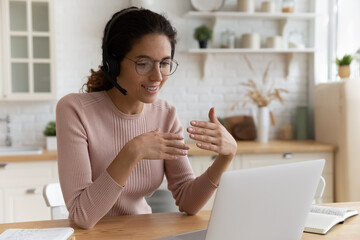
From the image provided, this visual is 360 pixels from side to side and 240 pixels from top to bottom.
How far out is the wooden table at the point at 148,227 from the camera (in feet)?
4.40

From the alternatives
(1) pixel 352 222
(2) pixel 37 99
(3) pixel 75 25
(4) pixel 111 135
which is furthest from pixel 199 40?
(1) pixel 352 222

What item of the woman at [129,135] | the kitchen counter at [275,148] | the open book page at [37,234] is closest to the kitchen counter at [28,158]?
the kitchen counter at [275,148]

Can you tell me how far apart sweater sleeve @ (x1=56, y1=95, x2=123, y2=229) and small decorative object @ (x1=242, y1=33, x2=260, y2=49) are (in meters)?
2.40

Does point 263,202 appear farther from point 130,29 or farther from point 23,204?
point 23,204

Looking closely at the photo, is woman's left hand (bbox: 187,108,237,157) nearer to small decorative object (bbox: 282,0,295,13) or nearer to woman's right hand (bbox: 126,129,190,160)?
woman's right hand (bbox: 126,129,190,160)

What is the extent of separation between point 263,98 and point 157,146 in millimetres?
2554

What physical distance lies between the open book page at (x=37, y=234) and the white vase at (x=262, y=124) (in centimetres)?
265

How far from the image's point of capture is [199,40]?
3.70 meters

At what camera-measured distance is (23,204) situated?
3102 millimetres

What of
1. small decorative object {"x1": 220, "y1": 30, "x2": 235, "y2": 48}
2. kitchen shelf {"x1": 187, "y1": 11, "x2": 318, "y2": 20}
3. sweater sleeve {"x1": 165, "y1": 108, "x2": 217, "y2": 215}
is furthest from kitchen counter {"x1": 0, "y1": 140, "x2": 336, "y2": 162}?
sweater sleeve {"x1": 165, "y1": 108, "x2": 217, "y2": 215}

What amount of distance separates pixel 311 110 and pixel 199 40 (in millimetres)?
1252

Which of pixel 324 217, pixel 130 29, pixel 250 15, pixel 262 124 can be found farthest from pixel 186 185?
pixel 250 15

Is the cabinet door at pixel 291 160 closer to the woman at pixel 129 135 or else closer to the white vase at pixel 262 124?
the white vase at pixel 262 124

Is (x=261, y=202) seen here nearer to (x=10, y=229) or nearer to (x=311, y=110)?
(x=10, y=229)
